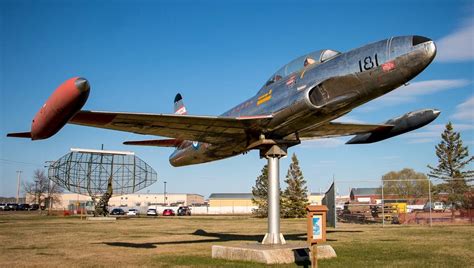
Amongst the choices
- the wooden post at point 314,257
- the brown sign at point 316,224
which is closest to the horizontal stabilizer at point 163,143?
the brown sign at point 316,224

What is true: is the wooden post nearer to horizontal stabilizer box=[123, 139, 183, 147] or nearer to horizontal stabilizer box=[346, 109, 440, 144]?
horizontal stabilizer box=[346, 109, 440, 144]

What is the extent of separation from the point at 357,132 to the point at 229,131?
20.6ft

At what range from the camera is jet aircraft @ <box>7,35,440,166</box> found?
11570 mm

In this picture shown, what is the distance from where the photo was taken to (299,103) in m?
13.8

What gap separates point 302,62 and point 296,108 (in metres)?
2.03

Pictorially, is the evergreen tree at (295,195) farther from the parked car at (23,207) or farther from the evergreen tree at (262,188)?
the parked car at (23,207)

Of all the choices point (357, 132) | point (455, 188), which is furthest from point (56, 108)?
point (455, 188)

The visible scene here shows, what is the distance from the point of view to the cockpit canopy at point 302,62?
46.8 feet

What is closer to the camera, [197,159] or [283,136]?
[283,136]

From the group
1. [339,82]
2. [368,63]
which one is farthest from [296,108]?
[368,63]

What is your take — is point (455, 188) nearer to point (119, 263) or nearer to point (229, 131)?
point (229, 131)

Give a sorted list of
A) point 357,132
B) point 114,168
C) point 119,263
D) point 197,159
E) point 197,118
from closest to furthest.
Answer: point 119,263
point 197,118
point 357,132
point 197,159
point 114,168

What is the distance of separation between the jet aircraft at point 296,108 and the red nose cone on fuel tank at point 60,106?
21mm

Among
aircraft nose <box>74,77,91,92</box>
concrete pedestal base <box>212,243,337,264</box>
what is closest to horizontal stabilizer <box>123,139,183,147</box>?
concrete pedestal base <box>212,243,337,264</box>
